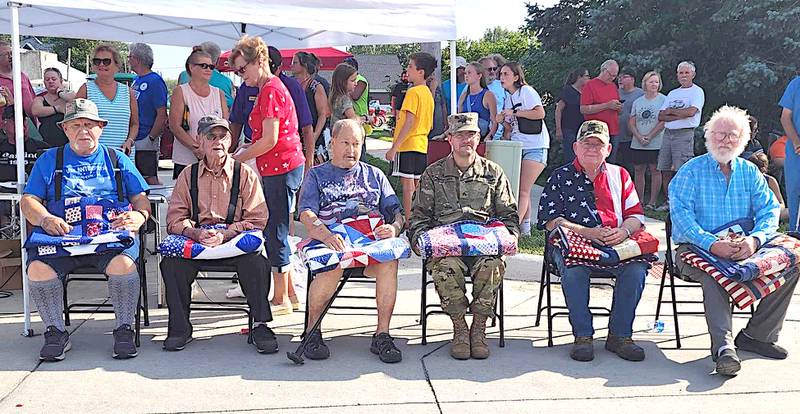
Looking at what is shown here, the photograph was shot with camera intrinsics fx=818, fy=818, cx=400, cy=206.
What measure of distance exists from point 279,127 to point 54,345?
1765 mm

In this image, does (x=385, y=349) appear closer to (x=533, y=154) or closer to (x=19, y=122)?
(x=19, y=122)

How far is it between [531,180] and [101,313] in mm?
4161

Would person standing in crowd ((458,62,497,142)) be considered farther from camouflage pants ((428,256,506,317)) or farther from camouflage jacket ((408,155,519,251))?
camouflage pants ((428,256,506,317))

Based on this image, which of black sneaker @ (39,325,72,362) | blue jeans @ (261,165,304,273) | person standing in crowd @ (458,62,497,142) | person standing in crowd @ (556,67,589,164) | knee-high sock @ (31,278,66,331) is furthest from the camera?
person standing in crowd @ (556,67,589,164)

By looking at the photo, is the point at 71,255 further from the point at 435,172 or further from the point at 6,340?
the point at 435,172

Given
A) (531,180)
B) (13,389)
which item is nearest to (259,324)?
(13,389)

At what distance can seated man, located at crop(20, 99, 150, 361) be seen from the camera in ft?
14.6

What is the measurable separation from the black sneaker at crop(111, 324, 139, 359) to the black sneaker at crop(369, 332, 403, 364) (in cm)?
131

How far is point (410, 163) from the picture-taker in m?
7.11

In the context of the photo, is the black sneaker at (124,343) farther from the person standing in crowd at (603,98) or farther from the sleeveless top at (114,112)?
the person standing in crowd at (603,98)

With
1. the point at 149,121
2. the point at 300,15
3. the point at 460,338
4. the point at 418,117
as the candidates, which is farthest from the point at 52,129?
the point at 460,338

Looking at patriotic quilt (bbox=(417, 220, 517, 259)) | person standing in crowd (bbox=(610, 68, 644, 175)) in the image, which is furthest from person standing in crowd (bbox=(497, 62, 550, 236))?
patriotic quilt (bbox=(417, 220, 517, 259))

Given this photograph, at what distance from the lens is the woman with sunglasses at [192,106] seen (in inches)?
225

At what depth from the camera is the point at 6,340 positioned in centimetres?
471
